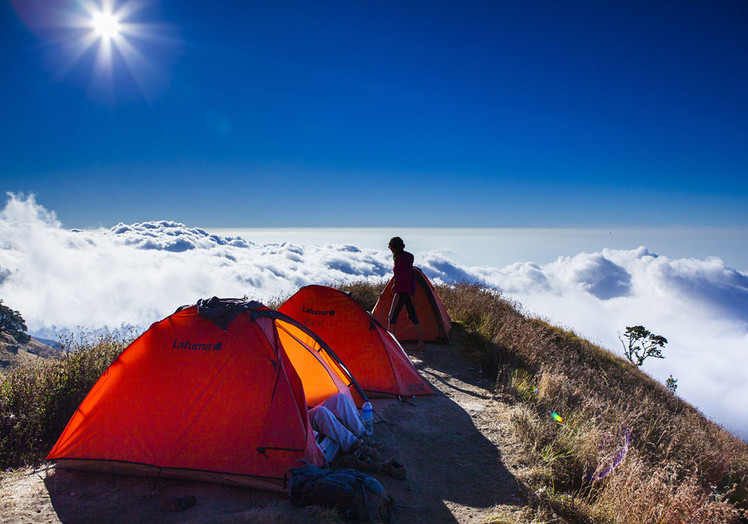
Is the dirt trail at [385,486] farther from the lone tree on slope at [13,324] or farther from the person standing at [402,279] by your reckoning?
the lone tree on slope at [13,324]

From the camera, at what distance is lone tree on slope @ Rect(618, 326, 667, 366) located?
3102 centimetres

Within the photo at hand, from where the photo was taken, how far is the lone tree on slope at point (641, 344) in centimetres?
3102

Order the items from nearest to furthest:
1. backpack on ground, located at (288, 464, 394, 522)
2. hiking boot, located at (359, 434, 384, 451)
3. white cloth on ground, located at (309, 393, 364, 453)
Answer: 1. backpack on ground, located at (288, 464, 394, 522)
2. white cloth on ground, located at (309, 393, 364, 453)
3. hiking boot, located at (359, 434, 384, 451)

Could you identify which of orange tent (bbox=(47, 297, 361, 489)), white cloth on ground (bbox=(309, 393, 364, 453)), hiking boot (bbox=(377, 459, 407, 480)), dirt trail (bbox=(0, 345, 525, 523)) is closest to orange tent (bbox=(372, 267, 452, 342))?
dirt trail (bbox=(0, 345, 525, 523))

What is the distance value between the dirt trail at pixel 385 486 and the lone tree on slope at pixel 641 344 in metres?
30.7

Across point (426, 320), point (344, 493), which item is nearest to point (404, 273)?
point (426, 320)

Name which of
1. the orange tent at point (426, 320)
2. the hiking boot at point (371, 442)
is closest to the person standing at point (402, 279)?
the orange tent at point (426, 320)

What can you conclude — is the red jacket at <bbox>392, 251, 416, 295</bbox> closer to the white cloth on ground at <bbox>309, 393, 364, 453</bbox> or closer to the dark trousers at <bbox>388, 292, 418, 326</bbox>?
the dark trousers at <bbox>388, 292, 418, 326</bbox>

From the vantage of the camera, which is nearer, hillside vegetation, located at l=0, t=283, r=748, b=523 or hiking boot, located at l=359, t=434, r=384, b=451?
hillside vegetation, located at l=0, t=283, r=748, b=523

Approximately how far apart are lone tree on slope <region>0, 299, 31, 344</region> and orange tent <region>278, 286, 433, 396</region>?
79.4ft

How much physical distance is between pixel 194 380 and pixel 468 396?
5.33 metres

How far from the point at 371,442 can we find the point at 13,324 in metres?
27.6

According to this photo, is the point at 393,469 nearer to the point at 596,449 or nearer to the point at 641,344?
the point at 596,449

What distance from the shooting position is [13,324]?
77.3 ft
